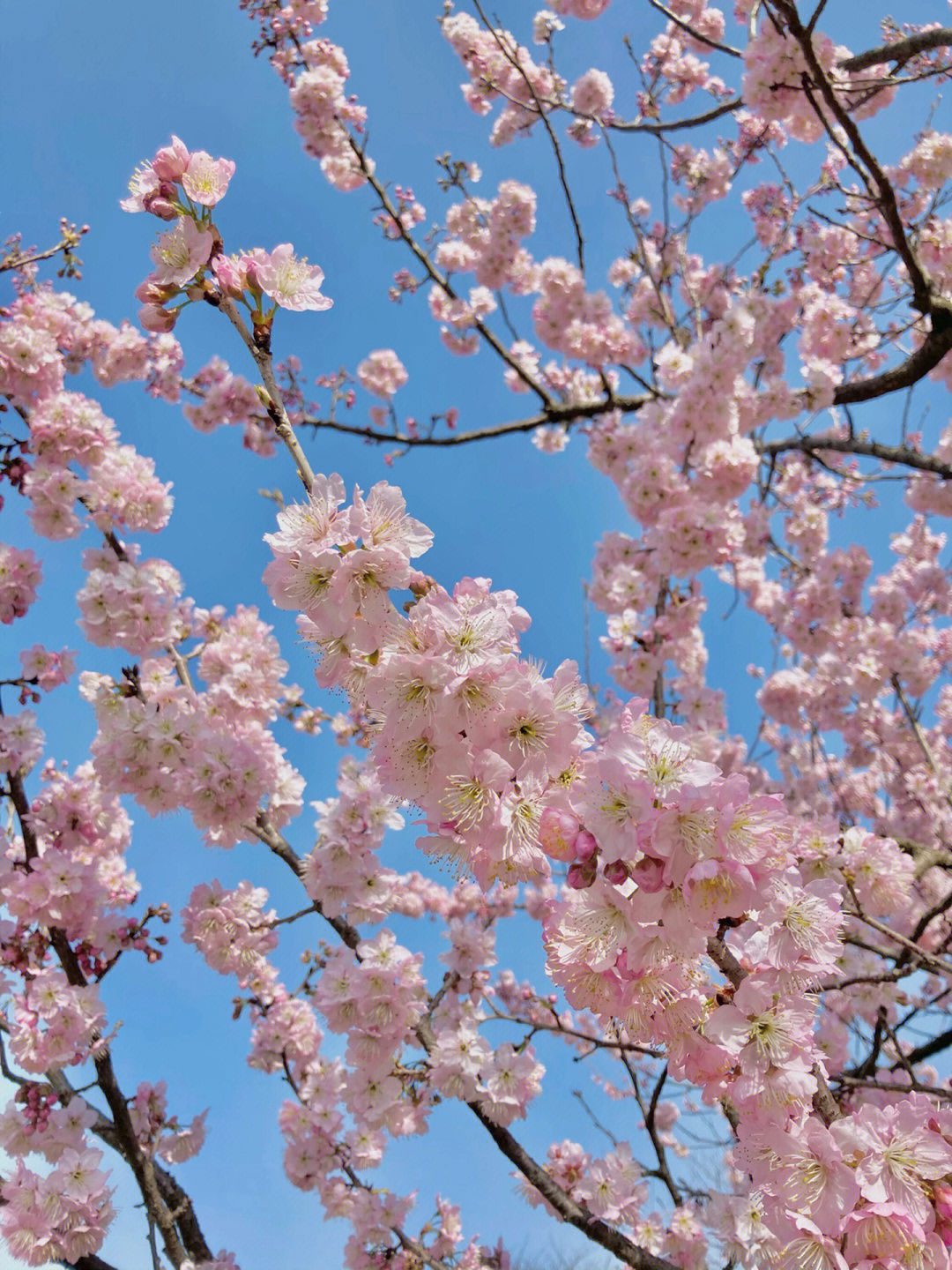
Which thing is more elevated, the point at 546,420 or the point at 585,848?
the point at 546,420

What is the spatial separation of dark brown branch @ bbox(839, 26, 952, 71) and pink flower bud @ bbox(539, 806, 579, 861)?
4.49 m

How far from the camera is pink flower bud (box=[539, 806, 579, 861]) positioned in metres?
1.26

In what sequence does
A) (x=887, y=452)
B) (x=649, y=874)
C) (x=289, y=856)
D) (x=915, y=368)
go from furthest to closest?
1. (x=887, y=452)
2. (x=915, y=368)
3. (x=289, y=856)
4. (x=649, y=874)

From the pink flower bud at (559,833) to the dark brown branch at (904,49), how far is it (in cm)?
449

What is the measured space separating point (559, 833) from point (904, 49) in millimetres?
4665

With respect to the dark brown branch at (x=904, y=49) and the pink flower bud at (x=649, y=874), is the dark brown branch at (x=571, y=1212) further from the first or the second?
the dark brown branch at (x=904, y=49)

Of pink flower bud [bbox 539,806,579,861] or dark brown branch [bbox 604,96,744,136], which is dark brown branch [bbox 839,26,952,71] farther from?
pink flower bud [bbox 539,806,579,861]

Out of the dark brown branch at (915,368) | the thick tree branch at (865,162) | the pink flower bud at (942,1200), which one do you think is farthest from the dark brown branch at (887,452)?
the pink flower bud at (942,1200)

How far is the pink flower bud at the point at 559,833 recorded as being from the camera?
4.12 ft

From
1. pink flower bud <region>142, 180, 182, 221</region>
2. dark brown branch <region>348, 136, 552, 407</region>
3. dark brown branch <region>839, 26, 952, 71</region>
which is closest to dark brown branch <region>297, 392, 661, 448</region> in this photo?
dark brown branch <region>348, 136, 552, 407</region>

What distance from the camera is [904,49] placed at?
3.69m

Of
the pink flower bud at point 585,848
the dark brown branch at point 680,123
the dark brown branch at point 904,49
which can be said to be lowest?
the pink flower bud at point 585,848

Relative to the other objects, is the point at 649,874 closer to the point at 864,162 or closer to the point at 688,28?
the point at 864,162

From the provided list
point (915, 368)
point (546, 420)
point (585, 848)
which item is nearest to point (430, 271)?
point (546, 420)
